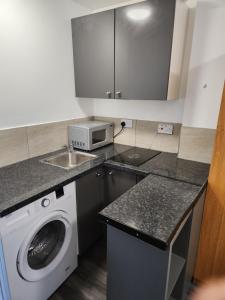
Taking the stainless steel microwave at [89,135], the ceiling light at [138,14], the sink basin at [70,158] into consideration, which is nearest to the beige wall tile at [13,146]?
the sink basin at [70,158]

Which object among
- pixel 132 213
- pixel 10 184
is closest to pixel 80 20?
pixel 10 184

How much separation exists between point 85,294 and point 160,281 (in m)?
0.89

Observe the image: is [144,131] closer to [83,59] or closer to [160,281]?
[83,59]

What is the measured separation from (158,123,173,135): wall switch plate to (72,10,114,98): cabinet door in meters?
0.57

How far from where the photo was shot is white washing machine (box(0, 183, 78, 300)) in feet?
3.68

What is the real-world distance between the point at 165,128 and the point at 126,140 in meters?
0.47

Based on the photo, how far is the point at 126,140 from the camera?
221 cm

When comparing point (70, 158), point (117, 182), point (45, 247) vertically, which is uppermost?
point (70, 158)

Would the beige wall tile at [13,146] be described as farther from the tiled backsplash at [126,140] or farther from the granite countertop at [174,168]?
the granite countertop at [174,168]

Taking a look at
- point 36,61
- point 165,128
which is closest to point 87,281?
point 165,128

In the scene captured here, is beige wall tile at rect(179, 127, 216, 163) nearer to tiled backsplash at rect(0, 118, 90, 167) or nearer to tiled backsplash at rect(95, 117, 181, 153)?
tiled backsplash at rect(95, 117, 181, 153)

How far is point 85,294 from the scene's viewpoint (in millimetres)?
1514

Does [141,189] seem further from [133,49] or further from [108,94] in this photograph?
[133,49]

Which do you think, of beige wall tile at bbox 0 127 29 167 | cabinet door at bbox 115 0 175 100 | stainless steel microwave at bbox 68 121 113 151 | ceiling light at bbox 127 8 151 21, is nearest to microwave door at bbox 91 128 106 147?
stainless steel microwave at bbox 68 121 113 151
